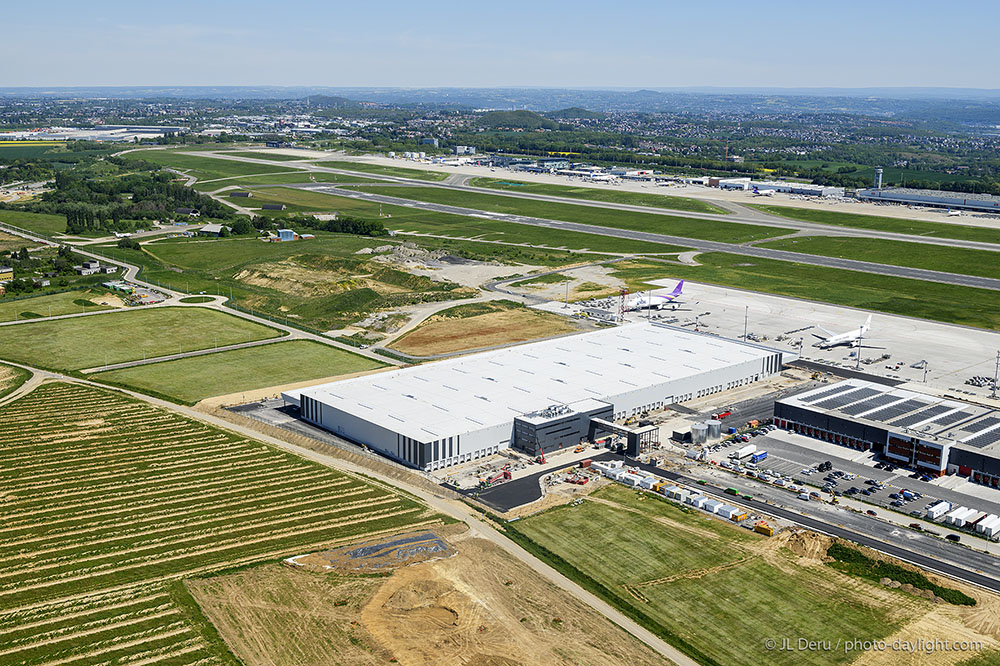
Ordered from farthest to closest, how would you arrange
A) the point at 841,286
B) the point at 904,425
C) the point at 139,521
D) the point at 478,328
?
the point at 841,286 → the point at 478,328 → the point at 904,425 → the point at 139,521

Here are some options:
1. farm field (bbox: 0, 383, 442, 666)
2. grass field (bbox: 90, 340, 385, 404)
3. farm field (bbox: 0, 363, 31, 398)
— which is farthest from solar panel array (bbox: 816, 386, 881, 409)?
farm field (bbox: 0, 363, 31, 398)

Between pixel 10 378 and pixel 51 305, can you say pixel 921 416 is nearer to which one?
pixel 10 378

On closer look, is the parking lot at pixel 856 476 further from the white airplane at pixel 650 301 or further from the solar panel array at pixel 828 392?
the white airplane at pixel 650 301

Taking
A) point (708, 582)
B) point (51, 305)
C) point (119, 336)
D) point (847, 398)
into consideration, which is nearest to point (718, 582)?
point (708, 582)

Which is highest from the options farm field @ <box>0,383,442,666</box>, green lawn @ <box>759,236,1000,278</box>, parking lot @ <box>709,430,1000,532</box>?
green lawn @ <box>759,236,1000,278</box>

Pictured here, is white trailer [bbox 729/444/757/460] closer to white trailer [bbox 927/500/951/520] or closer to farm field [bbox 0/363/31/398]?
white trailer [bbox 927/500/951/520]

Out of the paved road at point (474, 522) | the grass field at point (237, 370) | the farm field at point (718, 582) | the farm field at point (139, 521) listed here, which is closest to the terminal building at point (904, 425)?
the farm field at point (718, 582)

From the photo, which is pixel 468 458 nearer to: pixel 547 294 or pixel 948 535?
pixel 948 535
